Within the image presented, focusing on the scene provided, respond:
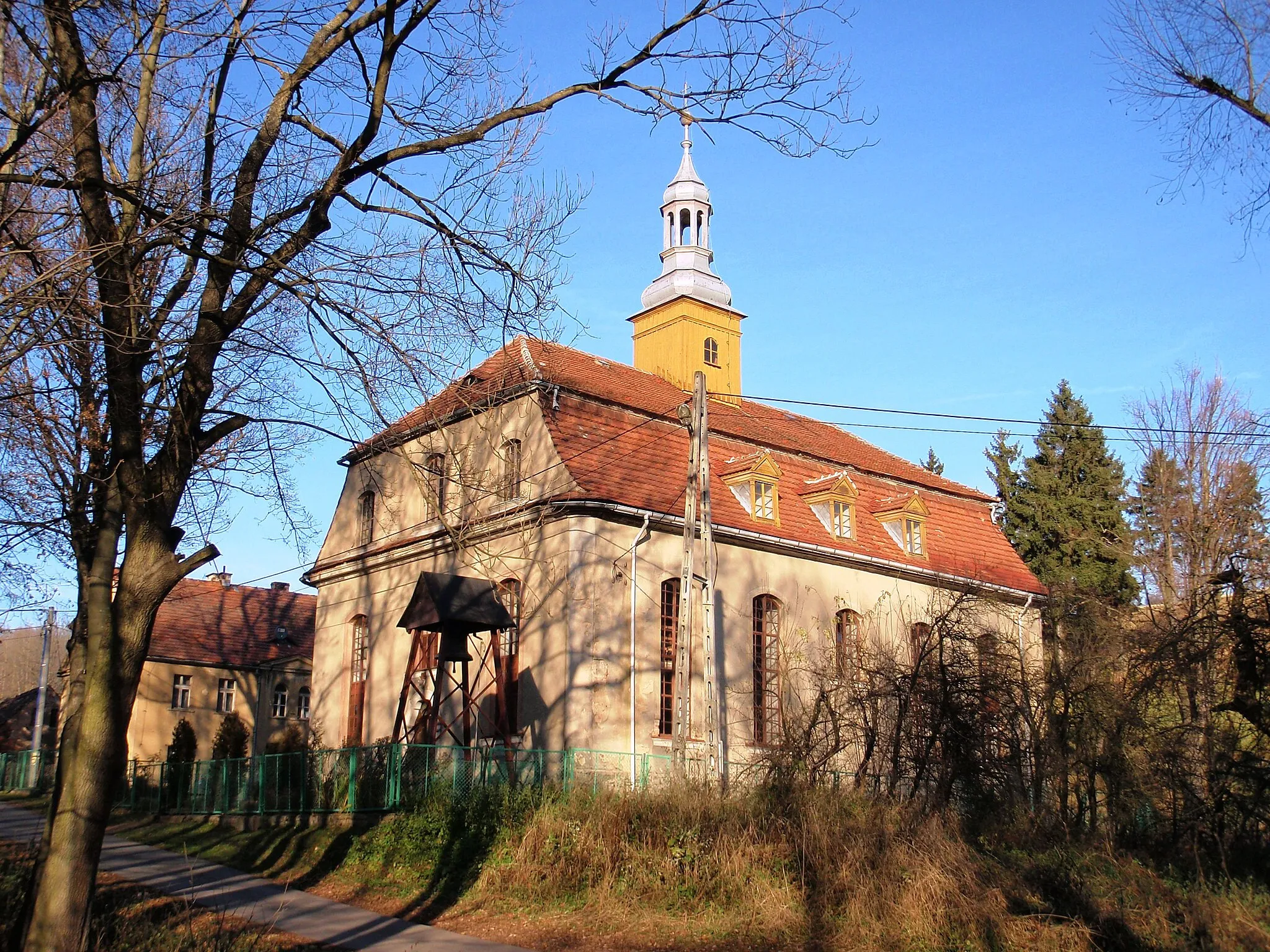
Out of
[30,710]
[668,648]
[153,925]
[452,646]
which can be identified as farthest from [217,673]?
[153,925]

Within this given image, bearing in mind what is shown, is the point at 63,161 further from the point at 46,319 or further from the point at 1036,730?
the point at 1036,730

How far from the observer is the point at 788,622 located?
77.8 feet

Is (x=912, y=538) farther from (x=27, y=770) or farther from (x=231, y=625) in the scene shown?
(x=27, y=770)

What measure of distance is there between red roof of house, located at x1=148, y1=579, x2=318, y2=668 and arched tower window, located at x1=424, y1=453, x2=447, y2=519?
26.9 meters

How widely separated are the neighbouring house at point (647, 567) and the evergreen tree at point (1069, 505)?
1002 centimetres

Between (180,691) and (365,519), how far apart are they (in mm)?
13572

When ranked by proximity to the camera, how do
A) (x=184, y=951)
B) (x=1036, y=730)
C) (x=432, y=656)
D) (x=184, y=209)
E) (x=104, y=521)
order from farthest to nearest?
(x=432, y=656), (x=1036, y=730), (x=184, y=951), (x=104, y=521), (x=184, y=209)

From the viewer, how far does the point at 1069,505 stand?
A: 38969 millimetres

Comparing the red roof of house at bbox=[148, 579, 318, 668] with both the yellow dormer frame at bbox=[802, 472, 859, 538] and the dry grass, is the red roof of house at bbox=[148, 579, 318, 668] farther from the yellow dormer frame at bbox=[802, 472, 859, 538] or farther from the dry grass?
the dry grass

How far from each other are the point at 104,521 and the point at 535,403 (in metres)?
13.8

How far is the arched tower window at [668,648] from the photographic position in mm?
21266

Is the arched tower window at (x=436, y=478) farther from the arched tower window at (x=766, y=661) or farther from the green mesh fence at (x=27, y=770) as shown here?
the green mesh fence at (x=27, y=770)

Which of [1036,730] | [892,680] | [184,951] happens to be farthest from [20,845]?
[1036,730]

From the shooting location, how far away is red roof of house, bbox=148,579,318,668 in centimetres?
3625
